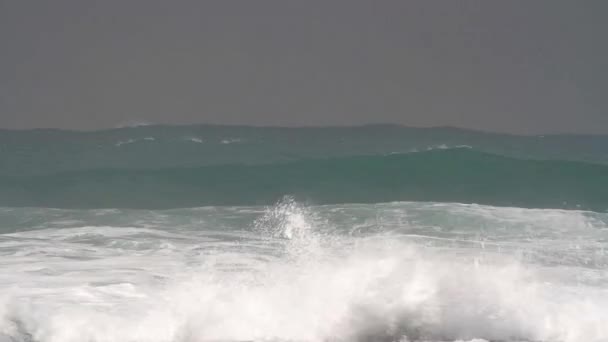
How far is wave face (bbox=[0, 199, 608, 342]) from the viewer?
4617 millimetres

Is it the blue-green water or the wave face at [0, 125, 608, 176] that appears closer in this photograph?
the blue-green water

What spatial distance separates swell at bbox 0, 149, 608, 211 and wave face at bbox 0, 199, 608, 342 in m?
1.02

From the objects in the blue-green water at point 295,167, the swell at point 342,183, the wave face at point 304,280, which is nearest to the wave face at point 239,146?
the blue-green water at point 295,167

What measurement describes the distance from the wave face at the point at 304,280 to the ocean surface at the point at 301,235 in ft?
0.04

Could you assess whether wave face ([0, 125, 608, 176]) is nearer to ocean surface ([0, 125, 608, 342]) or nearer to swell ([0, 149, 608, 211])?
ocean surface ([0, 125, 608, 342])

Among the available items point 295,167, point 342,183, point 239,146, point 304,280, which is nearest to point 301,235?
point 304,280

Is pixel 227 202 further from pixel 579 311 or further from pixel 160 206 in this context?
pixel 579 311

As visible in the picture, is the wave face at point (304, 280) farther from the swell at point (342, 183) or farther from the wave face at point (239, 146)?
the wave face at point (239, 146)

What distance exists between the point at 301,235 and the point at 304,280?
6.22ft

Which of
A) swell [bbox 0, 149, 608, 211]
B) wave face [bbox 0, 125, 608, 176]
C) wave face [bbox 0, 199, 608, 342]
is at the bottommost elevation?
wave face [bbox 0, 199, 608, 342]

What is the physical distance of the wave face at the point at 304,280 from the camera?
182 inches

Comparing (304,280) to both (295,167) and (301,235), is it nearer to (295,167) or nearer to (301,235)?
(301,235)

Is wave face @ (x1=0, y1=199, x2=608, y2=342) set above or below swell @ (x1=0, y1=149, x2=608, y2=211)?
below

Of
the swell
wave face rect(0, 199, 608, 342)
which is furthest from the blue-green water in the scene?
wave face rect(0, 199, 608, 342)
